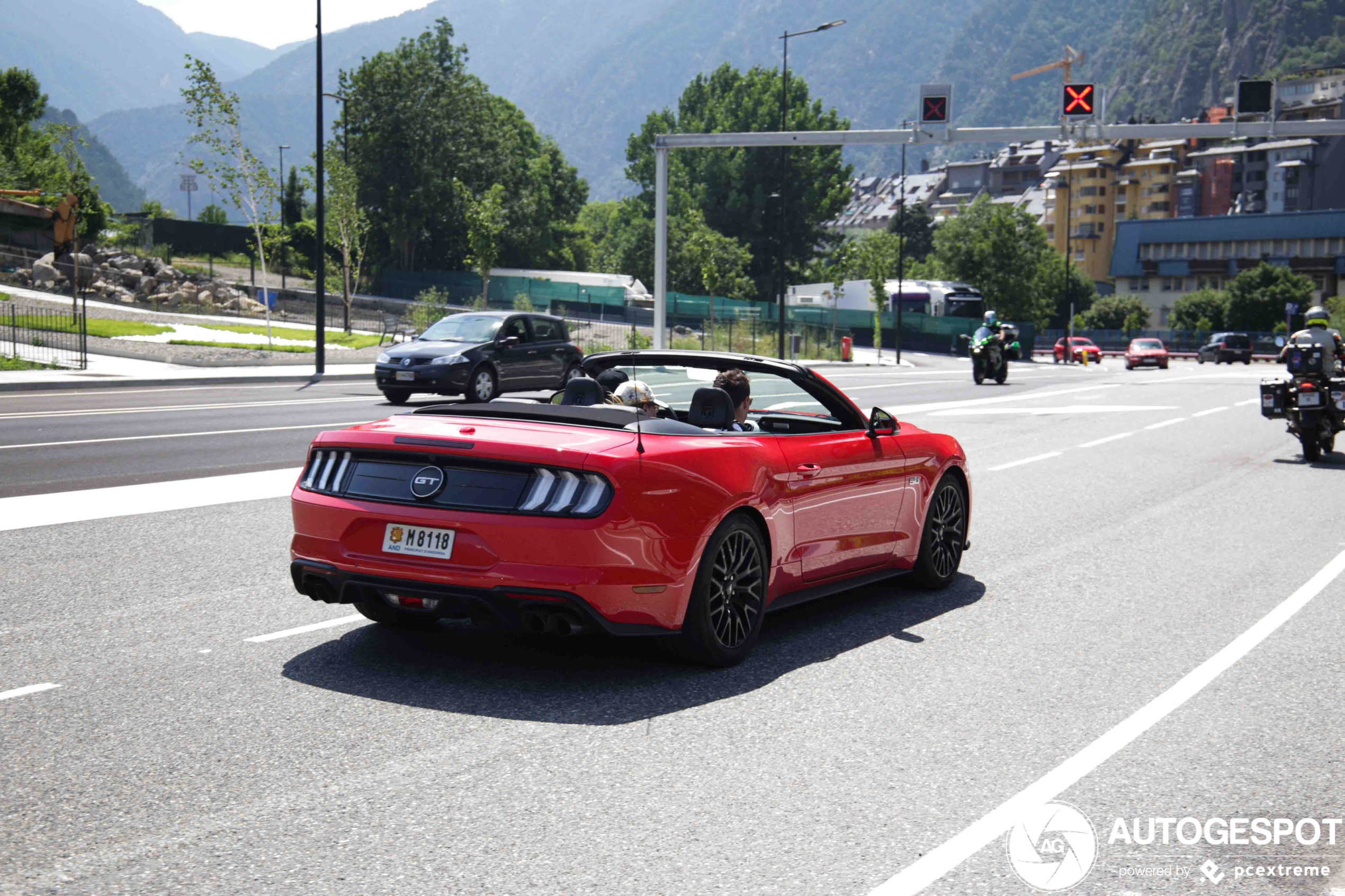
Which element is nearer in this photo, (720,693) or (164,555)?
(720,693)

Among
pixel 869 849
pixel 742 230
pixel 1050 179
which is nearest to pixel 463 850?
pixel 869 849

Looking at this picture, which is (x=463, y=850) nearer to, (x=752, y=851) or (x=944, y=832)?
(x=752, y=851)

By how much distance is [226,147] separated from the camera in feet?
126

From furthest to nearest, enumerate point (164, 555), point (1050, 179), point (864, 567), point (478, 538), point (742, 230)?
point (1050, 179), point (742, 230), point (164, 555), point (864, 567), point (478, 538)

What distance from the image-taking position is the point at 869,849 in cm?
401

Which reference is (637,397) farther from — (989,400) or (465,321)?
(989,400)

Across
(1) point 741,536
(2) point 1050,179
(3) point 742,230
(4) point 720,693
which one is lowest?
(4) point 720,693

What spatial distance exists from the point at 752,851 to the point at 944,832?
0.62 metres

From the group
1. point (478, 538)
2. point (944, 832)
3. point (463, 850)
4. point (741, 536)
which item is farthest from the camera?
point (741, 536)

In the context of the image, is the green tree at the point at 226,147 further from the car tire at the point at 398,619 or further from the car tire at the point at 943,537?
the car tire at the point at 398,619

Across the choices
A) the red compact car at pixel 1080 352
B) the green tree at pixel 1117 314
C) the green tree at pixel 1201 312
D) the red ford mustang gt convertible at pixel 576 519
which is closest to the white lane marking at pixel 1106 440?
the red ford mustang gt convertible at pixel 576 519

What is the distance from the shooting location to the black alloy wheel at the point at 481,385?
23344mm

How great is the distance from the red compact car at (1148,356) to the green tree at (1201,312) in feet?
181

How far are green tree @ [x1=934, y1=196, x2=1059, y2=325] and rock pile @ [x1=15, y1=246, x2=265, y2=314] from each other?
52.1 metres
